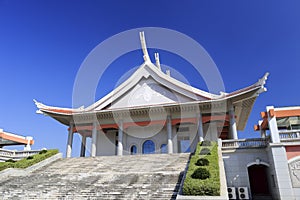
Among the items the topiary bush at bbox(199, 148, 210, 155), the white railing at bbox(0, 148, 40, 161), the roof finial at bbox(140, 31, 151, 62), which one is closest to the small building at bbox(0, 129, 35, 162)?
the white railing at bbox(0, 148, 40, 161)

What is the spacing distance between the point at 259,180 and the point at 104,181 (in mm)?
9382

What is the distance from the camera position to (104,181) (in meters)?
9.61

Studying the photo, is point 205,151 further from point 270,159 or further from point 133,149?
point 133,149

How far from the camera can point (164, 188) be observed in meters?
8.33

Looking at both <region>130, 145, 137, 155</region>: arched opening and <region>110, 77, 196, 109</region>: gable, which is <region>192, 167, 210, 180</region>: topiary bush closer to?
<region>110, 77, 196, 109</region>: gable

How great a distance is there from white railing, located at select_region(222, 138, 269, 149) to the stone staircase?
8.05ft

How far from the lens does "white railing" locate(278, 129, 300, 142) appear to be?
437 inches

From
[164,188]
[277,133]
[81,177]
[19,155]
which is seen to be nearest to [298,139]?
[277,133]

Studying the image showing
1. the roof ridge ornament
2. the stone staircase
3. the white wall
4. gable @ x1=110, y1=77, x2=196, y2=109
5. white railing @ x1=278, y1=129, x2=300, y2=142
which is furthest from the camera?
gable @ x1=110, y1=77, x2=196, y2=109

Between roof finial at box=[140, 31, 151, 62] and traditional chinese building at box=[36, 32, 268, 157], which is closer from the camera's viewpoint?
traditional chinese building at box=[36, 32, 268, 157]

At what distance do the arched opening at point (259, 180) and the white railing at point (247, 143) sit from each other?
1.53 m

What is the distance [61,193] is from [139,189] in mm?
2994

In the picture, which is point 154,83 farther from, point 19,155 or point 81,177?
point 19,155

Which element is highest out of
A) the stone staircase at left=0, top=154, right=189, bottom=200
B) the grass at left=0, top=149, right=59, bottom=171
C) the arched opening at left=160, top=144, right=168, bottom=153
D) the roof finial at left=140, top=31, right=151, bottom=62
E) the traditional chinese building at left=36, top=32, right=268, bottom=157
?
the roof finial at left=140, top=31, right=151, bottom=62
